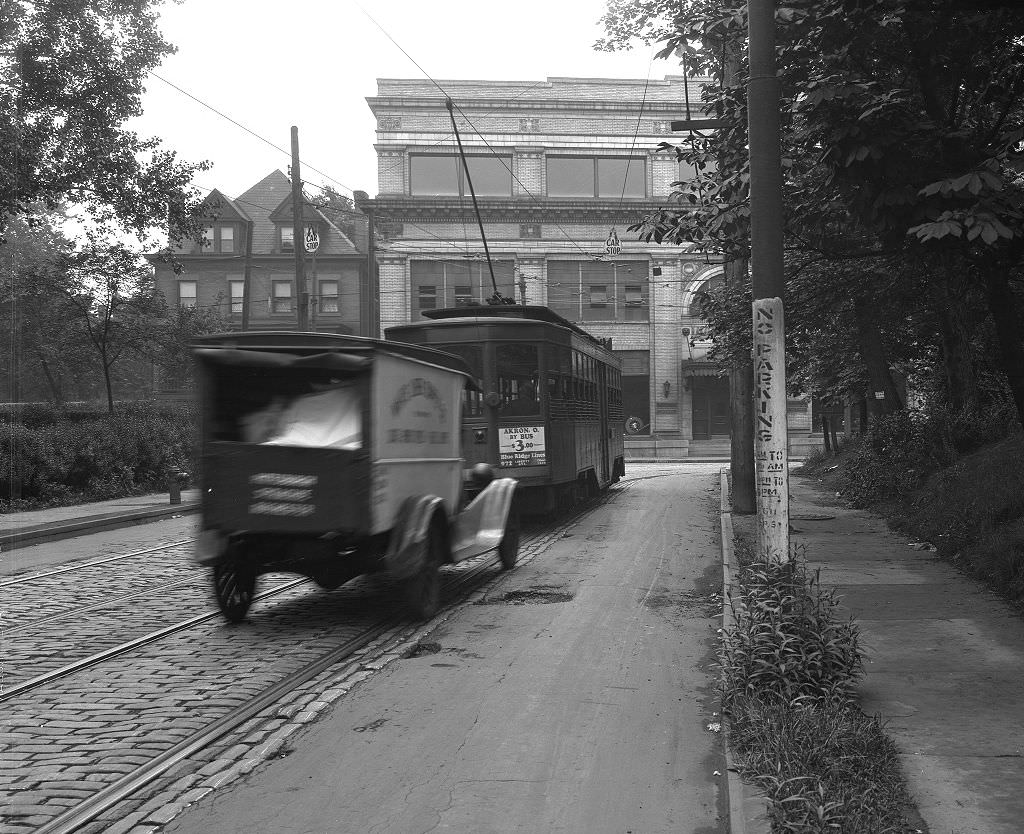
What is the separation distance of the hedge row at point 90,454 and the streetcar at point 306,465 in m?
9.14

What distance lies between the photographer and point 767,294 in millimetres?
7047

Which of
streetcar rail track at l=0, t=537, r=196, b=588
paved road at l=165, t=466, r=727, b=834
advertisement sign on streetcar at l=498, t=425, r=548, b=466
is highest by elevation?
advertisement sign on streetcar at l=498, t=425, r=548, b=466

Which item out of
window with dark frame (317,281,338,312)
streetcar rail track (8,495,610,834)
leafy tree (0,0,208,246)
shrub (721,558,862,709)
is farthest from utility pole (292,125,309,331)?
window with dark frame (317,281,338,312)

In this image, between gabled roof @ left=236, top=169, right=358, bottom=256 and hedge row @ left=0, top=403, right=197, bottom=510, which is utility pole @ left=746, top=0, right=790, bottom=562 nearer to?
hedge row @ left=0, top=403, right=197, bottom=510

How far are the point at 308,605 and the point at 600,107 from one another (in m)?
38.4

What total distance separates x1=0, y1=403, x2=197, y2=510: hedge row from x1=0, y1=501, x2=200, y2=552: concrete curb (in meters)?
2.10

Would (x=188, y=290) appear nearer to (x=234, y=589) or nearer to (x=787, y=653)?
(x=234, y=589)

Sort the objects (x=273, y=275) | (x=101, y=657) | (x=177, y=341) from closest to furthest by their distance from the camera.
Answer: (x=101, y=657)
(x=177, y=341)
(x=273, y=275)

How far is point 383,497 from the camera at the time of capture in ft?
27.6

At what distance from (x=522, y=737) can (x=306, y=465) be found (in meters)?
3.32

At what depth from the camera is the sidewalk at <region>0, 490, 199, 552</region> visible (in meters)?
16.0

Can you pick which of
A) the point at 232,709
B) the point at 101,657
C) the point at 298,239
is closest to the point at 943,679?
the point at 232,709

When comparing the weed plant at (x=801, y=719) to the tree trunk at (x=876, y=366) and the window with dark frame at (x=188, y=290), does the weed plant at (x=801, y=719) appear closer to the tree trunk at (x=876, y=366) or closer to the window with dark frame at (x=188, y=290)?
the tree trunk at (x=876, y=366)

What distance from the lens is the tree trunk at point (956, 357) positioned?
16047 millimetres
